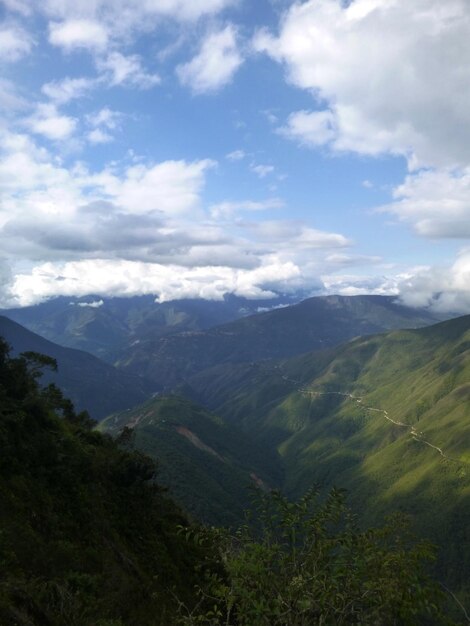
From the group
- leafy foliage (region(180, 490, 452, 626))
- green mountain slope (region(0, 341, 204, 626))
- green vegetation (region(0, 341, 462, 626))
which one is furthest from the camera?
green mountain slope (region(0, 341, 204, 626))

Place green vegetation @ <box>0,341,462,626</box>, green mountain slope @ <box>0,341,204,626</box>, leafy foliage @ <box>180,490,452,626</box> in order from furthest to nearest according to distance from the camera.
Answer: green mountain slope @ <box>0,341,204,626</box> → green vegetation @ <box>0,341,462,626</box> → leafy foliage @ <box>180,490,452,626</box>

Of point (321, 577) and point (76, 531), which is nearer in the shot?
point (321, 577)

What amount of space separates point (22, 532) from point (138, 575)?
12.7 metres

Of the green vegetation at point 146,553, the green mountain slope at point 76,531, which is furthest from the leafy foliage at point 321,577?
the green mountain slope at point 76,531

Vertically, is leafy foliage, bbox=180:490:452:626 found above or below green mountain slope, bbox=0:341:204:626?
above

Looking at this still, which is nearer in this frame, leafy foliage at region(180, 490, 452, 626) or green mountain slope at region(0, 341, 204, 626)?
leafy foliage at region(180, 490, 452, 626)

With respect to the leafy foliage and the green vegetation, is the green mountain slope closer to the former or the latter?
the green vegetation

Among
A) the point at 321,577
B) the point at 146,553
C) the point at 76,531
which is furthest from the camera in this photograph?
the point at 146,553

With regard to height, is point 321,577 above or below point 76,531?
above

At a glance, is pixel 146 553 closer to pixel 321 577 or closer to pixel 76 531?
pixel 76 531

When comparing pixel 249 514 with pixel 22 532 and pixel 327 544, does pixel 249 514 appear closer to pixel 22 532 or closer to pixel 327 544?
pixel 327 544

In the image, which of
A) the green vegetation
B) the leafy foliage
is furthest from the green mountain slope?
the leafy foliage

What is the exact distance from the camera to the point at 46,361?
8006 centimetres

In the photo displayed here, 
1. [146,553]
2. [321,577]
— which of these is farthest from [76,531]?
[321,577]
